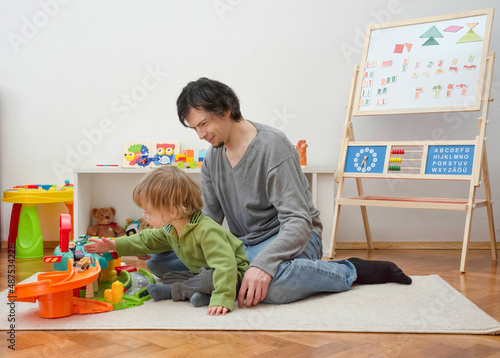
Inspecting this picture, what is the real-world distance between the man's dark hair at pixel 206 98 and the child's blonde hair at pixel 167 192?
21 cm

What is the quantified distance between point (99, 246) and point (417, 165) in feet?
6.51

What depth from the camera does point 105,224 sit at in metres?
3.06

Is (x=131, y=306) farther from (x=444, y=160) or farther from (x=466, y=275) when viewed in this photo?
(x=444, y=160)

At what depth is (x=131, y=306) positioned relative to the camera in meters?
1.64

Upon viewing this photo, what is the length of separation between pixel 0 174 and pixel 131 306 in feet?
6.20

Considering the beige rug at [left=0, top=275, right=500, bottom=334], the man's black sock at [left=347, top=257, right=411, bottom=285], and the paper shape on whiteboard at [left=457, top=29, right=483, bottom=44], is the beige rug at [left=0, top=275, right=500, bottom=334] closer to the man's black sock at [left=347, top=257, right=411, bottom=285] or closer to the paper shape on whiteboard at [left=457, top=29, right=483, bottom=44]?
the man's black sock at [left=347, top=257, right=411, bottom=285]

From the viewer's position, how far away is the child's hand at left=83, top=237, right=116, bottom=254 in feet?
5.52

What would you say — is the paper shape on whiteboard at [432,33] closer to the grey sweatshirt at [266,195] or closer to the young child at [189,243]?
the grey sweatshirt at [266,195]

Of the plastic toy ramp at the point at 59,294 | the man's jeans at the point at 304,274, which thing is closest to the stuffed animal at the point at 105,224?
the man's jeans at the point at 304,274

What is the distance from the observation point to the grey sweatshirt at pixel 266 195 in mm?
1668

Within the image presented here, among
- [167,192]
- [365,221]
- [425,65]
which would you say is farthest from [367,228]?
[167,192]

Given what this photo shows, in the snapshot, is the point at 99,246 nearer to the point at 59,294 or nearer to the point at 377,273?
the point at 59,294

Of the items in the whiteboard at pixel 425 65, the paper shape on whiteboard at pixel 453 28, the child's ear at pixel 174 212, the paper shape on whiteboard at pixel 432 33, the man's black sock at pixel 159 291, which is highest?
the paper shape on whiteboard at pixel 453 28

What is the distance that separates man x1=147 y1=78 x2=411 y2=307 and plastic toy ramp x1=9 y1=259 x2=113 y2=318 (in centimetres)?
44
